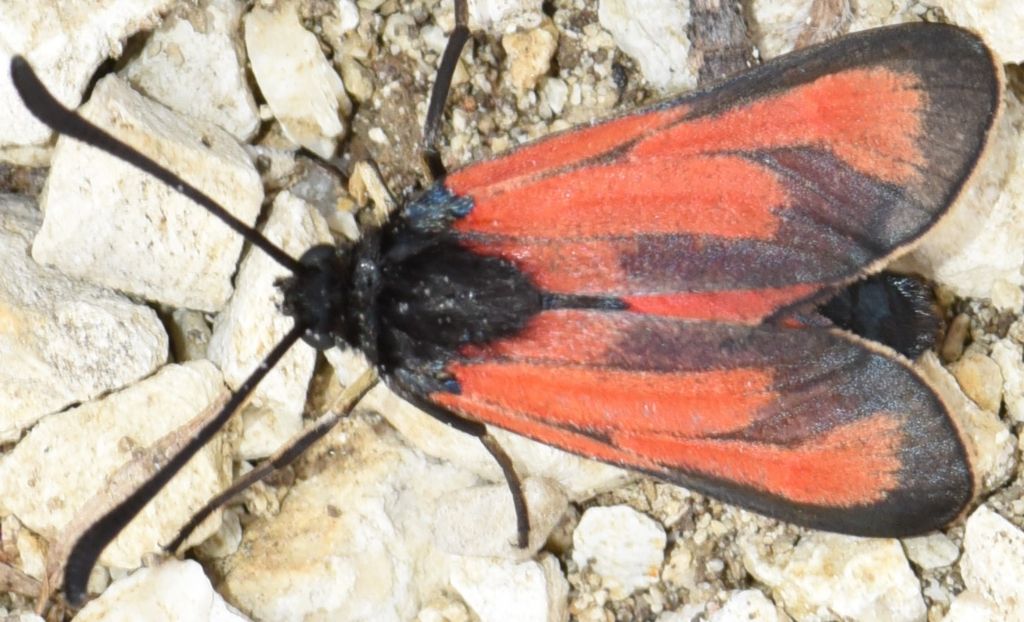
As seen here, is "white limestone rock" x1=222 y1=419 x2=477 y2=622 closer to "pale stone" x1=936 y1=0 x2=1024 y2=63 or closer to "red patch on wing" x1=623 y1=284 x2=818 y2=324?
"red patch on wing" x1=623 y1=284 x2=818 y2=324

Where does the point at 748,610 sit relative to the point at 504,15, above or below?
below

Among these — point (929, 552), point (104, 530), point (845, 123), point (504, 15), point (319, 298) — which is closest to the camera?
point (104, 530)

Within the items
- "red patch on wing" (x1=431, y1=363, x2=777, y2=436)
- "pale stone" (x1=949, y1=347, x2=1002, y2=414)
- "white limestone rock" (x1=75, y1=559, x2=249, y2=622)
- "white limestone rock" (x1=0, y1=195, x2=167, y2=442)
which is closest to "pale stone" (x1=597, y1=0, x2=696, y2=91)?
"red patch on wing" (x1=431, y1=363, x2=777, y2=436)

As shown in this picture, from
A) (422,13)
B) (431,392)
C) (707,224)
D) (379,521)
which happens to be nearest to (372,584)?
(379,521)

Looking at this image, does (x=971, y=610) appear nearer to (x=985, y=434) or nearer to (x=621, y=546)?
(x=985, y=434)

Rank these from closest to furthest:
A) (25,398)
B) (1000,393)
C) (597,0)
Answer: (25,398) < (1000,393) < (597,0)

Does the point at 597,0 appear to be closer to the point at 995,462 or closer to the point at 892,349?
the point at 892,349

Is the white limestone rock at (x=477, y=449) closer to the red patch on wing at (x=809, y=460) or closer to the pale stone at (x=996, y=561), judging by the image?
the red patch on wing at (x=809, y=460)

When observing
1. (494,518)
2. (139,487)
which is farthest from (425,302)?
(139,487)
